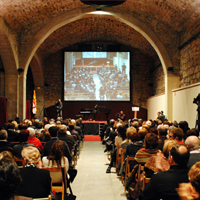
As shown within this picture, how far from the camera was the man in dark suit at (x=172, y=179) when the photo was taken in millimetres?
2178

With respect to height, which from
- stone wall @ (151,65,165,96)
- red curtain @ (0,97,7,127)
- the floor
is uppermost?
stone wall @ (151,65,165,96)

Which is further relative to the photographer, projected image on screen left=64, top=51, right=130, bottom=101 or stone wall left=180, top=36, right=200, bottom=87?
projected image on screen left=64, top=51, right=130, bottom=101

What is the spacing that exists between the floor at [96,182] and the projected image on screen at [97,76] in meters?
10.7

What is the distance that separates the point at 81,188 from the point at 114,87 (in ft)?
44.7

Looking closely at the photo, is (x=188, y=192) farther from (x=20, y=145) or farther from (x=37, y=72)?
(x=37, y=72)

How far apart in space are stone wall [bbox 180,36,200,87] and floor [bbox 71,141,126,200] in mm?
5278

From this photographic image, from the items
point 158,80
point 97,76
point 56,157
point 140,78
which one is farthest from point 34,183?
point 140,78

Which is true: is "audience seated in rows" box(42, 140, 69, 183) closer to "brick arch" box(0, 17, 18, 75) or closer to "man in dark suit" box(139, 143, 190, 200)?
"man in dark suit" box(139, 143, 190, 200)

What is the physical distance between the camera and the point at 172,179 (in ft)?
7.17

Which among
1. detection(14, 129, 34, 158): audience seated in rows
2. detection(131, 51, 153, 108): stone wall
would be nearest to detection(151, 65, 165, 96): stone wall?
detection(131, 51, 153, 108): stone wall

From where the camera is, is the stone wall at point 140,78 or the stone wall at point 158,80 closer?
the stone wall at point 158,80

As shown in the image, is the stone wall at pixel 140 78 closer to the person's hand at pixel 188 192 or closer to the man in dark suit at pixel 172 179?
the man in dark suit at pixel 172 179

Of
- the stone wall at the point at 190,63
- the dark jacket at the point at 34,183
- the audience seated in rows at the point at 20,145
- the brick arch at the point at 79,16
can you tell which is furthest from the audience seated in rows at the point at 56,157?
the brick arch at the point at 79,16

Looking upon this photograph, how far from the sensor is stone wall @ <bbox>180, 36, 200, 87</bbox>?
10.3 m
